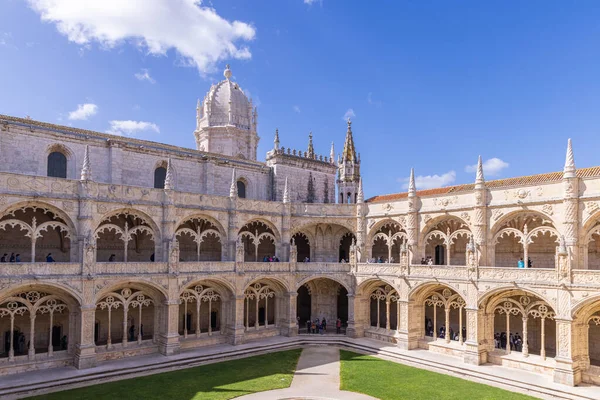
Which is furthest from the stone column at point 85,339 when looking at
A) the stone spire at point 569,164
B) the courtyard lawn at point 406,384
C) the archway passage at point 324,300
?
the stone spire at point 569,164

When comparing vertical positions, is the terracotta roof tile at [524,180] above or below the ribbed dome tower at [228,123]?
below

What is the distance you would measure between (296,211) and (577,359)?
20518 millimetres

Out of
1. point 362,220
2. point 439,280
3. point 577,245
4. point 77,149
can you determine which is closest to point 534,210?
point 577,245

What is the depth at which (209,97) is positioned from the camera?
44094 millimetres

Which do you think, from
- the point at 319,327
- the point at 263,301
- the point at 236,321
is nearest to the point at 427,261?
the point at 319,327

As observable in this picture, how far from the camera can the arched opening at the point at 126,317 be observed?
27.6 meters

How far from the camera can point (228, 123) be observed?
43469 mm

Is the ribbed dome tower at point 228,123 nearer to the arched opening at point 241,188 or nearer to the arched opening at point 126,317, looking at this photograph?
the arched opening at point 241,188

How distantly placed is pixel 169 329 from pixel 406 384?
14.6 m

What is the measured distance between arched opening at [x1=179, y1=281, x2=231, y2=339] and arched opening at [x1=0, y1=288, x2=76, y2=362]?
7.00m

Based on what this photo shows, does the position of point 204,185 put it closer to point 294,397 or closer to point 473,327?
point 294,397

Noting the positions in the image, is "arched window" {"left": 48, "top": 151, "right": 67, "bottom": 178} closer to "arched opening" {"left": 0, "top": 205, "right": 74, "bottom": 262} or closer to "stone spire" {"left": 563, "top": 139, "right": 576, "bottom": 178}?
"arched opening" {"left": 0, "top": 205, "right": 74, "bottom": 262}

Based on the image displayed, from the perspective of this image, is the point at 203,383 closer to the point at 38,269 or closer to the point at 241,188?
the point at 38,269

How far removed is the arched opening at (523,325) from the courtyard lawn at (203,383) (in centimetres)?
1286
